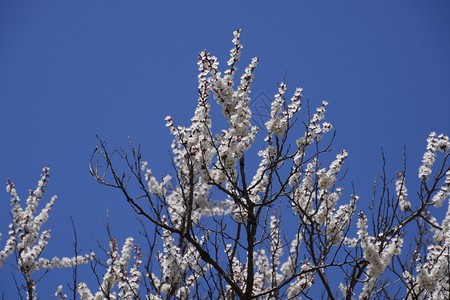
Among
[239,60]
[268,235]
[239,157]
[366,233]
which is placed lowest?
[366,233]

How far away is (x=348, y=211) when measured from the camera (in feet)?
17.3

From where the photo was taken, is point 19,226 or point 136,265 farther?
point 19,226

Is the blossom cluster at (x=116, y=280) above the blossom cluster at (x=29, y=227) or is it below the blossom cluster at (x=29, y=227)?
below

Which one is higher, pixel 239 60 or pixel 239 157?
pixel 239 60

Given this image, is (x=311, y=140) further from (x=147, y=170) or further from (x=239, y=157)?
(x=147, y=170)

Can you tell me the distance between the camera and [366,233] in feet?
12.3

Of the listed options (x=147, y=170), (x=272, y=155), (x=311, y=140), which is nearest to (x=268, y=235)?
(x=272, y=155)

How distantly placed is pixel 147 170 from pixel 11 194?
3.01 metres

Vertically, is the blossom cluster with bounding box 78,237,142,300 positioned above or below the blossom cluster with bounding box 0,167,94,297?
below

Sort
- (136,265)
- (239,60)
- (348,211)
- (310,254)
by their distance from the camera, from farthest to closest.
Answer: (136,265)
(348,211)
(310,254)
(239,60)

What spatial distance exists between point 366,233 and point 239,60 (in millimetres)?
2048

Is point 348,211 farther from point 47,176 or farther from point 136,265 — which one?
point 47,176

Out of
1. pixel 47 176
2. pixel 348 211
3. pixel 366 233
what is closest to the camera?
pixel 366 233

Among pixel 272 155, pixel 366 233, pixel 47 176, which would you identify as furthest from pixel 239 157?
pixel 47 176
